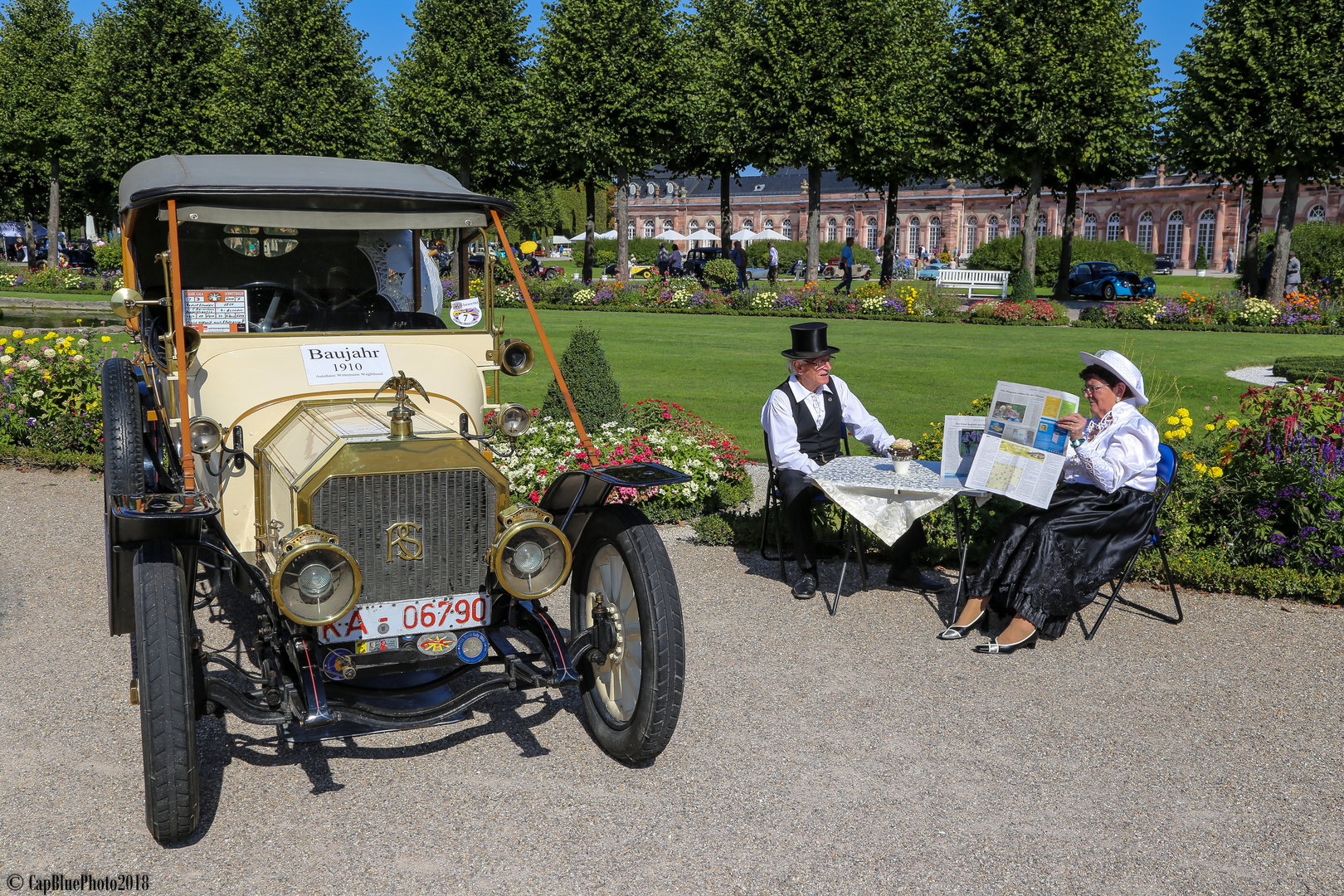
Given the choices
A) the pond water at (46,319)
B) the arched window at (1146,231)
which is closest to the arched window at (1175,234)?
the arched window at (1146,231)

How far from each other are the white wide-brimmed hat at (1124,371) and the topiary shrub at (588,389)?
4.19m

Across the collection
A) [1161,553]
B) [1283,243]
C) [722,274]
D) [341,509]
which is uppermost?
[1283,243]

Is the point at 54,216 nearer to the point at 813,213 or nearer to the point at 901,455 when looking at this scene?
the point at 813,213

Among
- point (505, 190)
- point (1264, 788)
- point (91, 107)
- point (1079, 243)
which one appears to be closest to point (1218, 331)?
point (1264, 788)

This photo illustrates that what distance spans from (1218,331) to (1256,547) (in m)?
19.1

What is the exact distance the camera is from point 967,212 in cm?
9188

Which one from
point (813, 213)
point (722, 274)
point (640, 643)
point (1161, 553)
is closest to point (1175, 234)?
point (813, 213)

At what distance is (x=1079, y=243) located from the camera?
57.0m

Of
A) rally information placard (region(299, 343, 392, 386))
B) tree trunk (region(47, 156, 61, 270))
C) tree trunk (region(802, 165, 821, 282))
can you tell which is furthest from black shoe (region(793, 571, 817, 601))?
tree trunk (region(47, 156, 61, 270))

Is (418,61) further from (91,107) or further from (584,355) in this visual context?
(584,355)

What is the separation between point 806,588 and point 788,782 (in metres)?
2.31

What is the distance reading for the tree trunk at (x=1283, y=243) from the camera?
26.6m

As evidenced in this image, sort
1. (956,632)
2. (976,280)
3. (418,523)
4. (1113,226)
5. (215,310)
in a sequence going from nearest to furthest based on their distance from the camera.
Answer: (418,523), (215,310), (956,632), (976,280), (1113,226)

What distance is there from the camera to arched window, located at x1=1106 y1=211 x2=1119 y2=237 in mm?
84312
